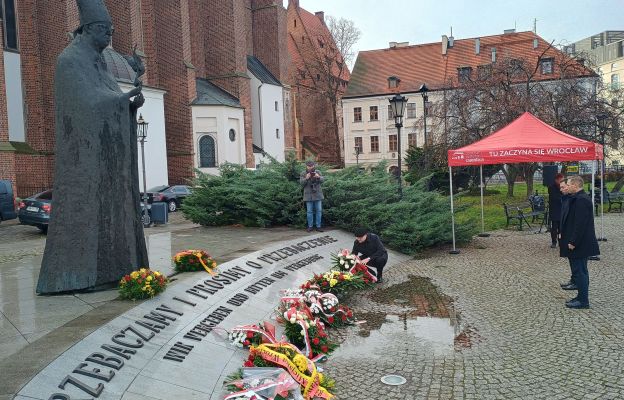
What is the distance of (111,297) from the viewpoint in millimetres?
6750

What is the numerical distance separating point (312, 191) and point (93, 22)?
22.7 ft

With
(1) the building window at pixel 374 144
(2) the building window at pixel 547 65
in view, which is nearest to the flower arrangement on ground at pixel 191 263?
(2) the building window at pixel 547 65

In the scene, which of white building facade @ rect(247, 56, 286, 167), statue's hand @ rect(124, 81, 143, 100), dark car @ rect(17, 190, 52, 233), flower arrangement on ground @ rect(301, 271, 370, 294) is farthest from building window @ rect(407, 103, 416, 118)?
statue's hand @ rect(124, 81, 143, 100)

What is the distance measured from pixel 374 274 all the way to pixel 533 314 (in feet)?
10.1

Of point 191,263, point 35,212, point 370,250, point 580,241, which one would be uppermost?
point 35,212

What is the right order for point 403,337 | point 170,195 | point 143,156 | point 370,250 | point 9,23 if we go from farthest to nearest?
point 170,195 < point 9,23 < point 143,156 < point 370,250 < point 403,337

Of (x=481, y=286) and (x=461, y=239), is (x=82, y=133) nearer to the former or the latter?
(x=481, y=286)

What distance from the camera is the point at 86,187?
6863 mm

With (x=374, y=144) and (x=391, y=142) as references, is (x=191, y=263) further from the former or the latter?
(x=374, y=144)

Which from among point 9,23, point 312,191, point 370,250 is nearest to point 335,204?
point 312,191

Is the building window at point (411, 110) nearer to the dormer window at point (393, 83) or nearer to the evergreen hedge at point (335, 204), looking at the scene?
the dormer window at point (393, 83)

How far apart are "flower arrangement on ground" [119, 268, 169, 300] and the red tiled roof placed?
160 ft

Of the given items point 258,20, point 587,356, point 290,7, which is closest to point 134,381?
point 587,356

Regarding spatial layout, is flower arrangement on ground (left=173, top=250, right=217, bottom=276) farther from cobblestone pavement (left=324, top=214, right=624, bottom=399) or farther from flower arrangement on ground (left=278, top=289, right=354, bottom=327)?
cobblestone pavement (left=324, top=214, right=624, bottom=399)
